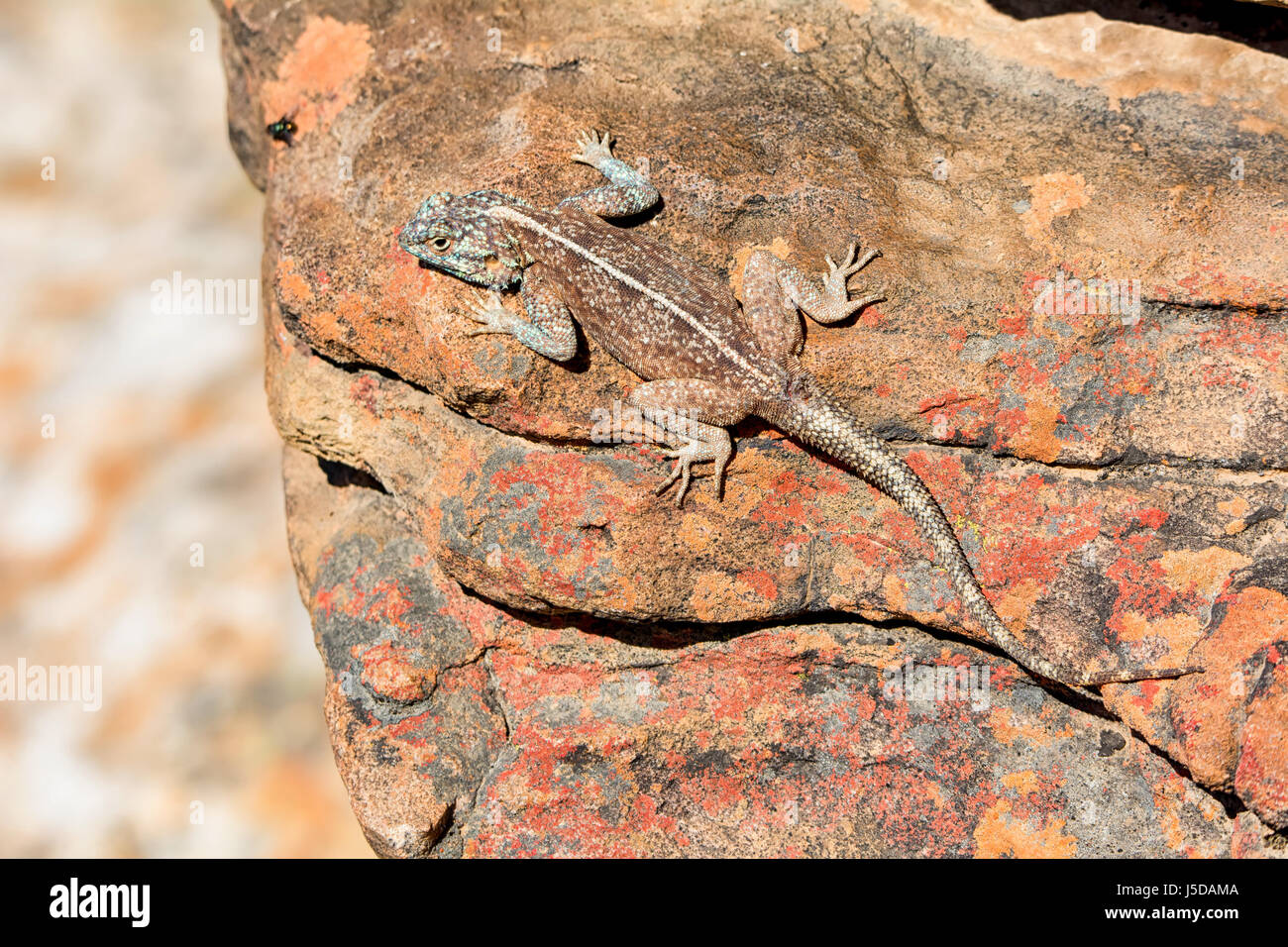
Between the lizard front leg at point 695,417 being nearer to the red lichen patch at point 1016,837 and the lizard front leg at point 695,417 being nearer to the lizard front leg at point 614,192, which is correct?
the lizard front leg at point 614,192

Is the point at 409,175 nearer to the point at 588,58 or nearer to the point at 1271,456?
the point at 588,58

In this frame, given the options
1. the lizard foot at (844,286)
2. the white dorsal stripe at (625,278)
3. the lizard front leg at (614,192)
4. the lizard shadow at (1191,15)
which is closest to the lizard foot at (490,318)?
the white dorsal stripe at (625,278)

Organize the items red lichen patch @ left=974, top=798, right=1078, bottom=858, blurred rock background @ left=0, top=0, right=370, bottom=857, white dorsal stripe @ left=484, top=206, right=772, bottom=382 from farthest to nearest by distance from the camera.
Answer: blurred rock background @ left=0, top=0, right=370, bottom=857, white dorsal stripe @ left=484, top=206, right=772, bottom=382, red lichen patch @ left=974, top=798, right=1078, bottom=858

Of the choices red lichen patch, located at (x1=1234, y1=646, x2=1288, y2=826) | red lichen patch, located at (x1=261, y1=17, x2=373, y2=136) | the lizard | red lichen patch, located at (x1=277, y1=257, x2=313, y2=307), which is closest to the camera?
red lichen patch, located at (x1=1234, y1=646, x2=1288, y2=826)

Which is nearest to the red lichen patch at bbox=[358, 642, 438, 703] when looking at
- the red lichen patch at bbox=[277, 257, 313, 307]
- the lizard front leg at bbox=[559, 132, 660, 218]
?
the red lichen patch at bbox=[277, 257, 313, 307]

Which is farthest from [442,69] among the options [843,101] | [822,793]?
[822,793]

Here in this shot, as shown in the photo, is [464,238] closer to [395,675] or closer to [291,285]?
[291,285]

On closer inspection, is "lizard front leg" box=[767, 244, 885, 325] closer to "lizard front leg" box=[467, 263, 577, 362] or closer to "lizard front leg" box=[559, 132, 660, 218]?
"lizard front leg" box=[559, 132, 660, 218]
